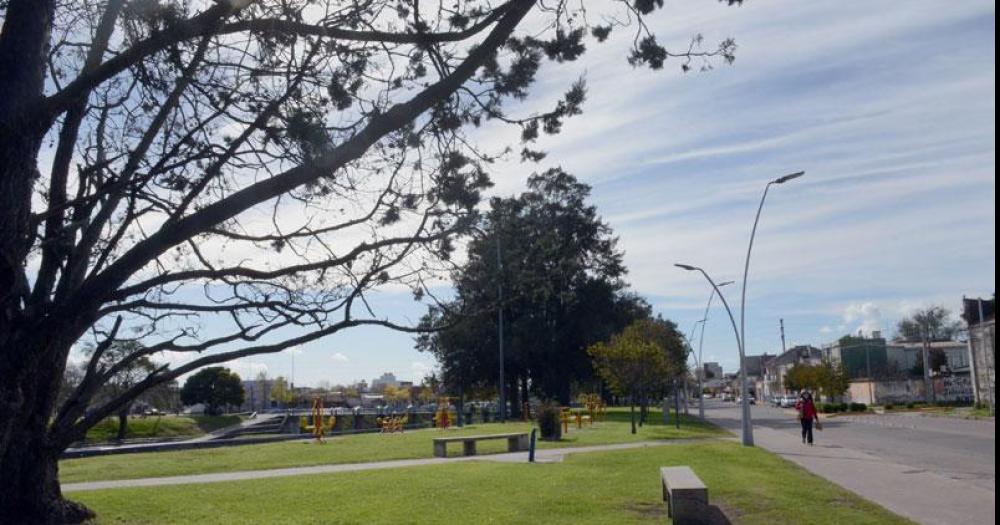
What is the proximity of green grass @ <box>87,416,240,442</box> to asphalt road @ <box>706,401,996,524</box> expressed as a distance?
29655 mm

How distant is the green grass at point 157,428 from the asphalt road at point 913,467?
29.7 meters

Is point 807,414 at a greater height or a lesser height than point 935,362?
greater

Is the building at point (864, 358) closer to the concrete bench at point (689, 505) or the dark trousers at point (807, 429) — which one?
the dark trousers at point (807, 429)

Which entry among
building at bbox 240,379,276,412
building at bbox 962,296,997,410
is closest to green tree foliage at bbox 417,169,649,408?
building at bbox 962,296,997,410

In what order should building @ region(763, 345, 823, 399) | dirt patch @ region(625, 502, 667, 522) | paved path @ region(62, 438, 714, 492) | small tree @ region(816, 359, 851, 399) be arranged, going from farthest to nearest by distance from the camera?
building @ region(763, 345, 823, 399), small tree @ region(816, 359, 851, 399), paved path @ region(62, 438, 714, 492), dirt patch @ region(625, 502, 667, 522)

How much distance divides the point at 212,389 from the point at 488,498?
2200 inches

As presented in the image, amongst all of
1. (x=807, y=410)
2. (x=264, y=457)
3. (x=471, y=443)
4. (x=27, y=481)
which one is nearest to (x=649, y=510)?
(x=27, y=481)

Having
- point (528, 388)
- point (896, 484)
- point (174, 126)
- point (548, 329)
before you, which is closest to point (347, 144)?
point (174, 126)

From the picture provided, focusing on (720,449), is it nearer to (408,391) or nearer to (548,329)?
(548,329)

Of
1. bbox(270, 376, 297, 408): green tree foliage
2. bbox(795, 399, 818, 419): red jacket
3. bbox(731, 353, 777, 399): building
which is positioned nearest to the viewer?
bbox(795, 399, 818, 419): red jacket

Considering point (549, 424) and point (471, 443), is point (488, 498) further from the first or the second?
point (549, 424)

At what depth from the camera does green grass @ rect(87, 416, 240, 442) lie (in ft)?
158

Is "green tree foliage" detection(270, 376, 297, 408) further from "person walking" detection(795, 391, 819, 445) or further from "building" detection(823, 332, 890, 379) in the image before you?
"person walking" detection(795, 391, 819, 445)

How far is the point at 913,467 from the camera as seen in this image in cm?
2025
